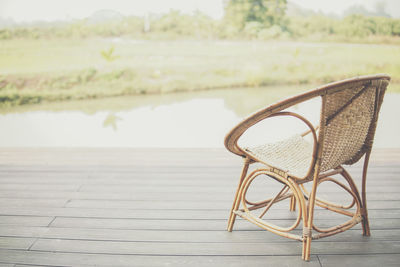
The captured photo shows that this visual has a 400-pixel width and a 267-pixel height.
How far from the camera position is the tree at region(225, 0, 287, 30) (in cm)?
539

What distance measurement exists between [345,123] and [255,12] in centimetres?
442

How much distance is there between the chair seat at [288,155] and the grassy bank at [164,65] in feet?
13.7

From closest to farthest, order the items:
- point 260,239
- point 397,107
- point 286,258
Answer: point 286,258 < point 260,239 < point 397,107

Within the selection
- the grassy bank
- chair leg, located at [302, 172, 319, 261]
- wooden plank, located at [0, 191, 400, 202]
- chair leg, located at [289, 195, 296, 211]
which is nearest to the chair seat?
chair leg, located at [302, 172, 319, 261]

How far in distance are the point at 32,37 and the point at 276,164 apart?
5073 millimetres

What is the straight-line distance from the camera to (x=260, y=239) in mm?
1603

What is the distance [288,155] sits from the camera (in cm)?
160

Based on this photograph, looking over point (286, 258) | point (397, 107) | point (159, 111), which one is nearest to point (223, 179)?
point (286, 258)

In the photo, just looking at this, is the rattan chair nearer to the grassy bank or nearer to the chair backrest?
the chair backrest

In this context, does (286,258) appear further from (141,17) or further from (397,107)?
(141,17)

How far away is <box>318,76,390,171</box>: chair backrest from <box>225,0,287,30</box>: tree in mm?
4318

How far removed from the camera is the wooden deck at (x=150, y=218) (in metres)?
1.48

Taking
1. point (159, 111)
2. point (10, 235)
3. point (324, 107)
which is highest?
point (324, 107)

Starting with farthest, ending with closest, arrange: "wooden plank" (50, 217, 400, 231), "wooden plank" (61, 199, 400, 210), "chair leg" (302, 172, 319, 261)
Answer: "wooden plank" (61, 199, 400, 210), "wooden plank" (50, 217, 400, 231), "chair leg" (302, 172, 319, 261)
